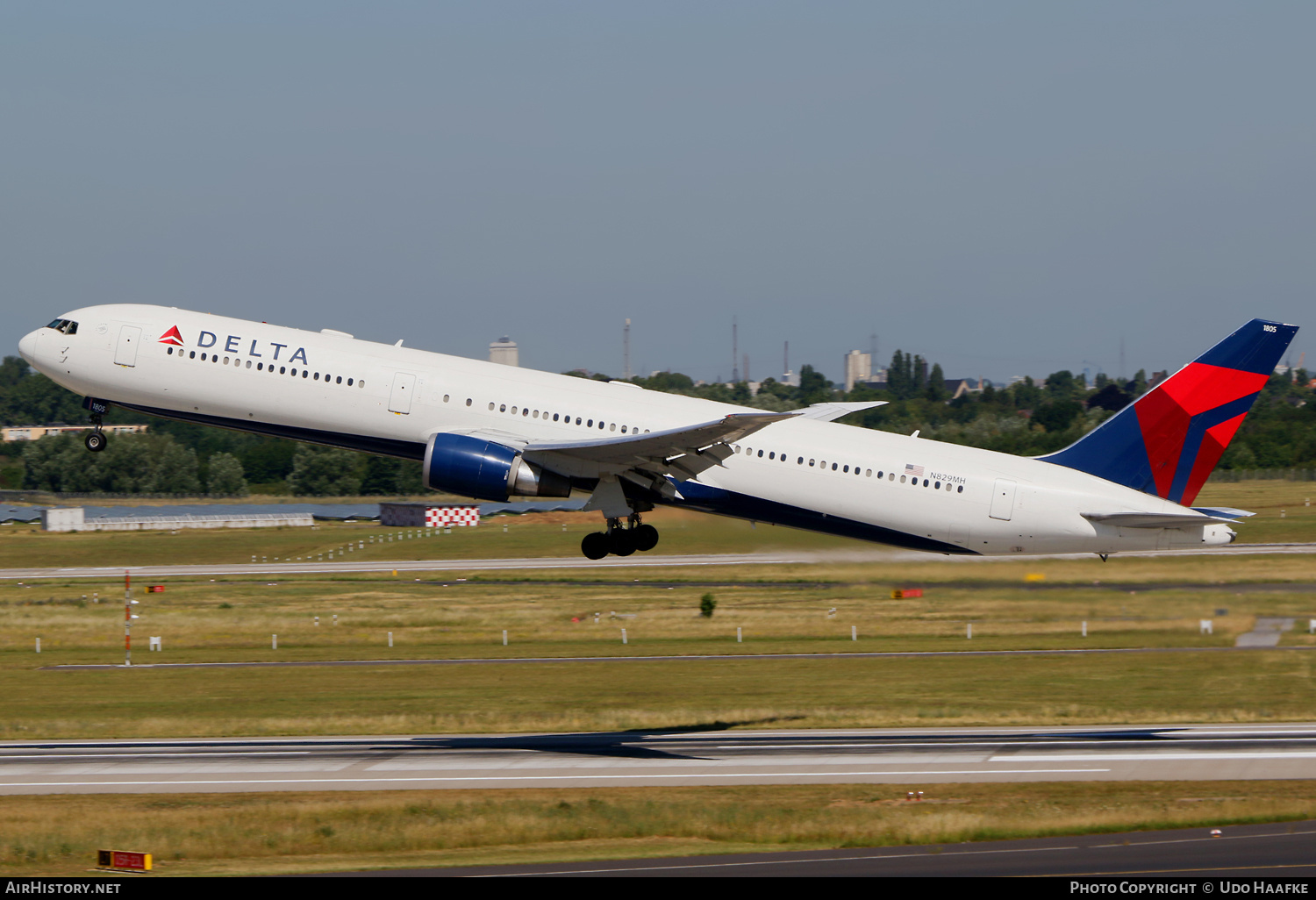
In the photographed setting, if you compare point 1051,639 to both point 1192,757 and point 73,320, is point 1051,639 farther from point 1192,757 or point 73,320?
point 73,320

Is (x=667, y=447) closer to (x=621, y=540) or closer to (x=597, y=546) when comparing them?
(x=621, y=540)

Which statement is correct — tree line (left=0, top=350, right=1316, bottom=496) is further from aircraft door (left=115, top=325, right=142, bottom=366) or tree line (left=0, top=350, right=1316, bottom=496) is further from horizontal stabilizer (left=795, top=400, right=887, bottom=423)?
aircraft door (left=115, top=325, right=142, bottom=366)

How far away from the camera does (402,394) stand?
38312 mm

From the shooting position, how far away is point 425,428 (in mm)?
38250

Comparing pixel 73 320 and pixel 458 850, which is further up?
pixel 73 320

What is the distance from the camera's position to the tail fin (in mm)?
40844

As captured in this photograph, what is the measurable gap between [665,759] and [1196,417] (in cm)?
2082

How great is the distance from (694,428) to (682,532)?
1063 cm

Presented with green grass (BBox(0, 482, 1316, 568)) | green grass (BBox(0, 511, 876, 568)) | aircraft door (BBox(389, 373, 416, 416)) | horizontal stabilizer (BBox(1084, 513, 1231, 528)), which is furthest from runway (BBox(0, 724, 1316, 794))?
green grass (BBox(0, 511, 876, 568))

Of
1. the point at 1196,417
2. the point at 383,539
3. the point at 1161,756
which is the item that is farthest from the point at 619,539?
the point at 383,539

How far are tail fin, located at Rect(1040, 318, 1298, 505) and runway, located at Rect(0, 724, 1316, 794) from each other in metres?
9.97

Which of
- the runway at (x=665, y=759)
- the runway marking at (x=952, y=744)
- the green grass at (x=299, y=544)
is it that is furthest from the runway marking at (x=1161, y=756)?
the green grass at (x=299, y=544)

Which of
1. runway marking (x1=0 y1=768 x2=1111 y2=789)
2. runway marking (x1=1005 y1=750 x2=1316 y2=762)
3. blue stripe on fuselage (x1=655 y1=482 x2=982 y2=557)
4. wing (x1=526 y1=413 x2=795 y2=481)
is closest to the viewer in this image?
wing (x1=526 y1=413 x2=795 y2=481)
